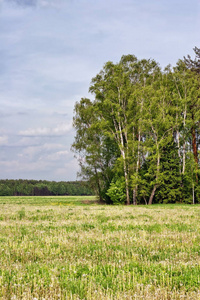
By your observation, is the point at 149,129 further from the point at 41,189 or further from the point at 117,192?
the point at 41,189

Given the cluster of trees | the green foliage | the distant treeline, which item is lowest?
the distant treeline

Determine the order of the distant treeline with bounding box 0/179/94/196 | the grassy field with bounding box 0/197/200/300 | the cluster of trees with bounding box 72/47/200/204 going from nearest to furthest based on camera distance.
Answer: the grassy field with bounding box 0/197/200/300
the cluster of trees with bounding box 72/47/200/204
the distant treeline with bounding box 0/179/94/196

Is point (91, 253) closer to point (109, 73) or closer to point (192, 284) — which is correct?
point (192, 284)

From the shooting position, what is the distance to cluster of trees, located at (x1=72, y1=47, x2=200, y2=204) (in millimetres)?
A: 47406

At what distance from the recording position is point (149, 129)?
4969cm

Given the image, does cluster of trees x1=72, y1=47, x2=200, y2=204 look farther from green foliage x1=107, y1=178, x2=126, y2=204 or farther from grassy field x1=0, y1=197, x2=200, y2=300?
grassy field x1=0, y1=197, x2=200, y2=300

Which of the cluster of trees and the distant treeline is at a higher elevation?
the cluster of trees

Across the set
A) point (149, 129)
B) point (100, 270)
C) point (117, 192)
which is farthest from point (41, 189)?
point (100, 270)

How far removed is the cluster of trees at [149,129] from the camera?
47.4 metres

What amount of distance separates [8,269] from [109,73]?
48065 mm

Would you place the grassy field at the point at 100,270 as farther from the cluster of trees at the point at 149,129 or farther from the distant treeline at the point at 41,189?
the distant treeline at the point at 41,189

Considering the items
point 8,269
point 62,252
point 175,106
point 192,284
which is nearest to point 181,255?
point 192,284

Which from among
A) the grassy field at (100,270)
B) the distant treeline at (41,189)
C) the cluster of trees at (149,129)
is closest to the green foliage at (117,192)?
the cluster of trees at (149,129)

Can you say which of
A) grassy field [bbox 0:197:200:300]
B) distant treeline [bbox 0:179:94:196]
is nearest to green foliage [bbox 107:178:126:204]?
grassy field [bbox 0:197:200:300]
